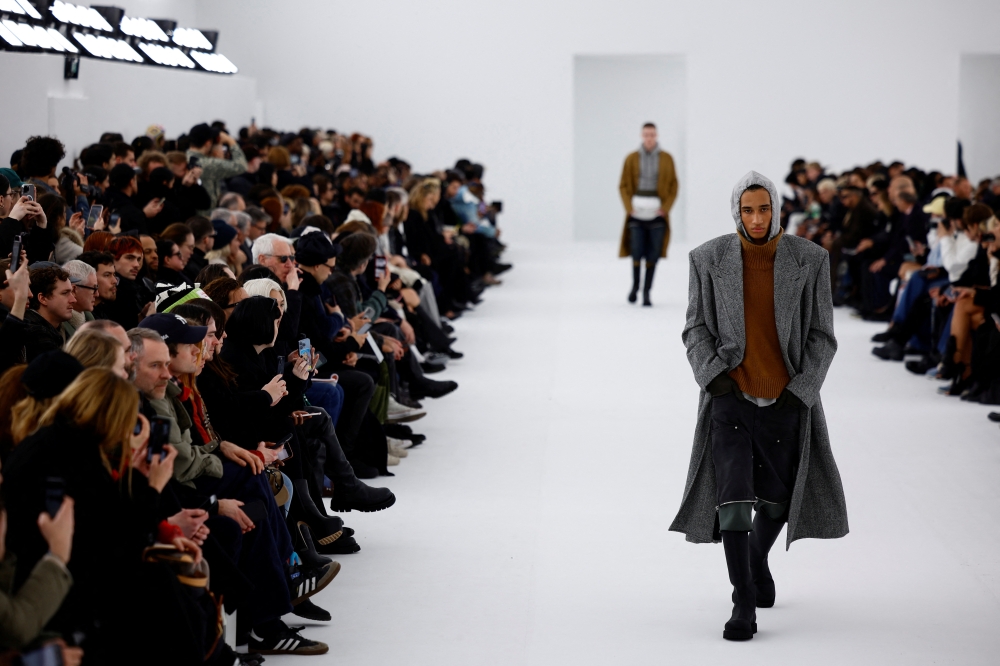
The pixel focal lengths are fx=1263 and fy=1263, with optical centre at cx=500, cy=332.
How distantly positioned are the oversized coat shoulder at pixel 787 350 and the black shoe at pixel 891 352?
192 inches

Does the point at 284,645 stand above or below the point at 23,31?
below

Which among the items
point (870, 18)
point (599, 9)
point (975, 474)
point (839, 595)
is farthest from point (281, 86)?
point (839, 595)

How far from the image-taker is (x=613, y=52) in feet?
54.7

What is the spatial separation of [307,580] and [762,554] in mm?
1341

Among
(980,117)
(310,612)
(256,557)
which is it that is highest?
(980,117)

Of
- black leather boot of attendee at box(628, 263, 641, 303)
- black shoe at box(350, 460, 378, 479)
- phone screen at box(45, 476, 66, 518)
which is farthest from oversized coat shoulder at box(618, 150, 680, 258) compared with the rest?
phone screen at box(45, 476, 66, 518)

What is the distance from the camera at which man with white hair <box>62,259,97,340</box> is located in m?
4.19

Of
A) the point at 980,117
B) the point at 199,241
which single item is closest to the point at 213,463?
the point at 199,241

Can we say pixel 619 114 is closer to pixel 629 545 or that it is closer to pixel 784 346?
pixel 629 545

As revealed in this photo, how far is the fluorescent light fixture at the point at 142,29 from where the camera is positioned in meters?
11.4

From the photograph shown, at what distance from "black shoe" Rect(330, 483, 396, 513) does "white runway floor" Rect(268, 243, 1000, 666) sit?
0.11 m

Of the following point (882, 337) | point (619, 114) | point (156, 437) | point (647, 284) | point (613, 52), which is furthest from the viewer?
point (619, 114)

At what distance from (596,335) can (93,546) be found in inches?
264

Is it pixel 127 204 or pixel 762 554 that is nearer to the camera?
pixel 762 554
